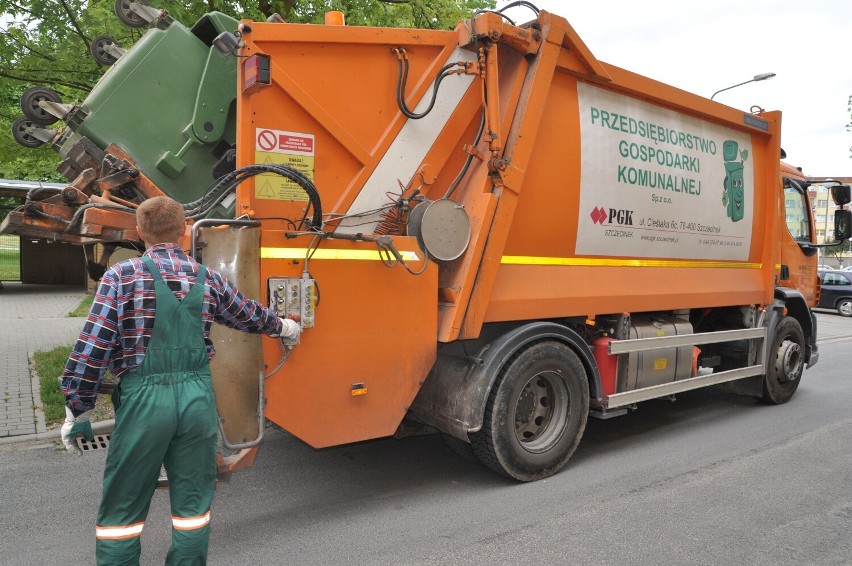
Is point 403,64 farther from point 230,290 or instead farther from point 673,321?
point 673,321

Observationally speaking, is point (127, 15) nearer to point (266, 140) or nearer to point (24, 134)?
point (24, 134)

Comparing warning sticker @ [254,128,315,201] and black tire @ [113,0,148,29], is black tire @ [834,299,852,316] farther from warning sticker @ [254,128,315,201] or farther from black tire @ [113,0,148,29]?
black tire @ [113,0,148,29]

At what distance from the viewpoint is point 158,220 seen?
2.46 metres

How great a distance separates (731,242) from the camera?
19.4 feet

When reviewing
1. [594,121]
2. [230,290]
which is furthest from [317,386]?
[594,121]

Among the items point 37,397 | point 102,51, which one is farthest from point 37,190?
point 37,397

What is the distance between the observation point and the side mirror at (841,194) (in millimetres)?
6922

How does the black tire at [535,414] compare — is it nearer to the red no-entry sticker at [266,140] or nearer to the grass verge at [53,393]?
the red no-entry sticker at [266,140]

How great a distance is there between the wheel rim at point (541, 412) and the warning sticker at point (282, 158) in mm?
2005

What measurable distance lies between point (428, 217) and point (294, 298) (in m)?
0.93

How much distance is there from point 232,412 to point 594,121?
10.3 ft

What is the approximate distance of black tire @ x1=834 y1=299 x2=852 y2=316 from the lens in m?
18.4

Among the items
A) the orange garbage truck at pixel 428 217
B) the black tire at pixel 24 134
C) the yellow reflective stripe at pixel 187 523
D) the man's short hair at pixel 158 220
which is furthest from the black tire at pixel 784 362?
the black tire at pixel 24 134

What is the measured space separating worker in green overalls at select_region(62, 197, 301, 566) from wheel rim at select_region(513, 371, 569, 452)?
90.6 inches
